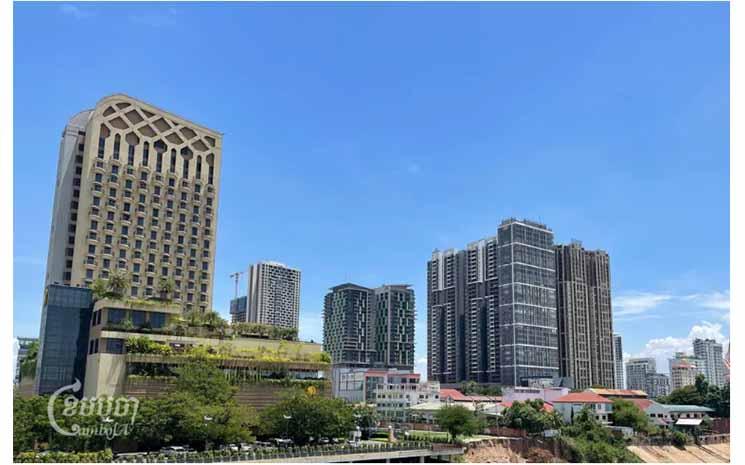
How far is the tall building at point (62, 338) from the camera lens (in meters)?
39.4

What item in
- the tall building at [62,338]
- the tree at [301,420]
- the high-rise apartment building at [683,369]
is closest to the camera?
the tall building at [62,338]

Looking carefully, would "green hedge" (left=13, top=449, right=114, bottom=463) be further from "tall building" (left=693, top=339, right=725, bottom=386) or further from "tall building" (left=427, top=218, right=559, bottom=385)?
"tall building" (left=693, top=339, right=725, bottom=386)

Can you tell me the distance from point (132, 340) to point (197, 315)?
575 cm

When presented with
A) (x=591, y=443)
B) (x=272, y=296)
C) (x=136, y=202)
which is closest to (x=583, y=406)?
(x=591, y=443)

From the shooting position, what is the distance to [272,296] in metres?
135

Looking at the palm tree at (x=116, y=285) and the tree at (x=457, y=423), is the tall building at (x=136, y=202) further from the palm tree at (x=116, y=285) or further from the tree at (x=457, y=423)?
the tree at (x=457, y=423)

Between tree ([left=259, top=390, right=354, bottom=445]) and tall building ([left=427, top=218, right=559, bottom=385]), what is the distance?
201ft

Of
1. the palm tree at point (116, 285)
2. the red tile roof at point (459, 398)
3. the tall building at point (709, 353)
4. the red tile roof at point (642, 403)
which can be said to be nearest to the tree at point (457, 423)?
the red tile roof at point (459, 398)

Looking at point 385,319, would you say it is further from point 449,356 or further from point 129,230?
point 129,230

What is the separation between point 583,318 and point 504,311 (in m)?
15.0

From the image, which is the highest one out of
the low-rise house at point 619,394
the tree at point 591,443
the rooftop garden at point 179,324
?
the rooftop garden at point 179,324

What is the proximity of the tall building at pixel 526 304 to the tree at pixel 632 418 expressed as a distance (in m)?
31.6

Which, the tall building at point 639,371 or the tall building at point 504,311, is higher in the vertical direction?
the tall building at point 504,311

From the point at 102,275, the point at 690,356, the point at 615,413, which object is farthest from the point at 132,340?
the point at 690,356
